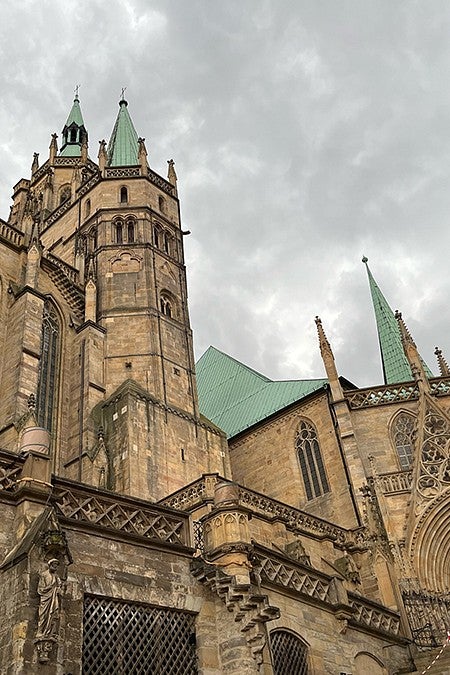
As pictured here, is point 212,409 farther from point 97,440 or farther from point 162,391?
point 97,440

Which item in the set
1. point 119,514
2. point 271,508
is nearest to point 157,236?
point 271,508

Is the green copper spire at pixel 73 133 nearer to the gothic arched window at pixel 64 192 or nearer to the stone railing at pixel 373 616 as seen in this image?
the gothic arched window at pixel 64 192

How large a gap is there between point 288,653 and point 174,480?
10.1 m

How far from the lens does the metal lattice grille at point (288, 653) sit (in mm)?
10469

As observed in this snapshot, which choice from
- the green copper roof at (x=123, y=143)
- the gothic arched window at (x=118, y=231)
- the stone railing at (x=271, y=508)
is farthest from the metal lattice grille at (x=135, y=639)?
the green copper roof at (x=123, y=143)

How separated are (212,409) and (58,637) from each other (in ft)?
79.4

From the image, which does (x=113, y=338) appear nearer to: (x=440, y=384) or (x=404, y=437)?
(x=404, y=437)

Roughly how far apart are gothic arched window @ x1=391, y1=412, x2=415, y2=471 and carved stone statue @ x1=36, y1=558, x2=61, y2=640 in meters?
16.5

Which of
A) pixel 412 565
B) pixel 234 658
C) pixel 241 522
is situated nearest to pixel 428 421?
pixel 412 565

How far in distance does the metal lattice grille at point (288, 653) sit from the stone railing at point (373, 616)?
171cm

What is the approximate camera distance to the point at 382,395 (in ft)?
76.7

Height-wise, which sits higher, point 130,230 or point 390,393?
point 130,230

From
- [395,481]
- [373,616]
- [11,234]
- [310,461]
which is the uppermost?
[11,234]

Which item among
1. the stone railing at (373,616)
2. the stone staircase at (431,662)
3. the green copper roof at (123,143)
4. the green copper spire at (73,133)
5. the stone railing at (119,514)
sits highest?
the green copper spire at (73,133)
